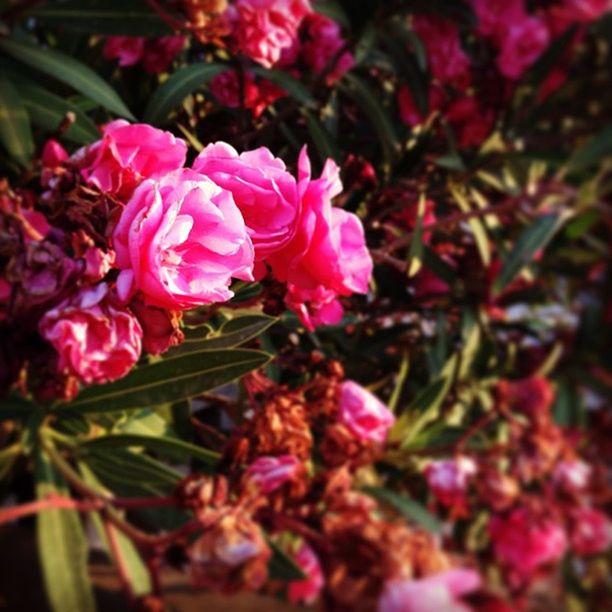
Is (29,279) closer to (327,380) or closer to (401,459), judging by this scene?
(327,380)

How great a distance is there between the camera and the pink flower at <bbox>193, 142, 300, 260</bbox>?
1.47 feet

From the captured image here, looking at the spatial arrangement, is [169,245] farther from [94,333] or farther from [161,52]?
[161,52]

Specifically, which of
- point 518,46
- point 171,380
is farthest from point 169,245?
point 518,46

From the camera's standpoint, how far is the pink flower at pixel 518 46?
1.18 m

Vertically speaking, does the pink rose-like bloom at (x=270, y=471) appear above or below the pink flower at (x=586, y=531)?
above

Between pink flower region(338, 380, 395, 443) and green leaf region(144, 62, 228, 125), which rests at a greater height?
green leaf region(144, 62, 228, 125)

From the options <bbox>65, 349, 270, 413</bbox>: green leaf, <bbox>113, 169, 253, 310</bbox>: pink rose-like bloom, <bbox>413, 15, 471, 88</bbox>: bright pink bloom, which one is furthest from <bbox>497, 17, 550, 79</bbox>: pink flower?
<bbox>113, 169, 253, 310</bbox>: pink rose-like bloom

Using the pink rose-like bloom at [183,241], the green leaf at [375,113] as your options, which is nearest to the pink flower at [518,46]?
the green leaf at [375,113]

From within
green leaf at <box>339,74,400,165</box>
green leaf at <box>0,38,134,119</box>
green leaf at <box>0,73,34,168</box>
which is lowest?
green leaf at <box>0,73,34,168</box>

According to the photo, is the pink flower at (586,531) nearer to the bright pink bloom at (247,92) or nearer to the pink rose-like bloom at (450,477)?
the pink rose-like bloom at (450,477)

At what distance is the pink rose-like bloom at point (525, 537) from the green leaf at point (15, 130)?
0.88 m

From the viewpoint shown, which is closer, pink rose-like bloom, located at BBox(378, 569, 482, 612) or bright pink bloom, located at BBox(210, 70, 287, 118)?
bright pink bloom, located at BBox(210, 70, 287, 118)

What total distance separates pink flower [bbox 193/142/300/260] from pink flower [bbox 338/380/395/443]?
0.26 metres

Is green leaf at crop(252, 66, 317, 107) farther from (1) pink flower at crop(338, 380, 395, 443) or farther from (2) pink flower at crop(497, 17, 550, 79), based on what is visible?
(2) pink flower at crop(497, 17, 550, 79)
